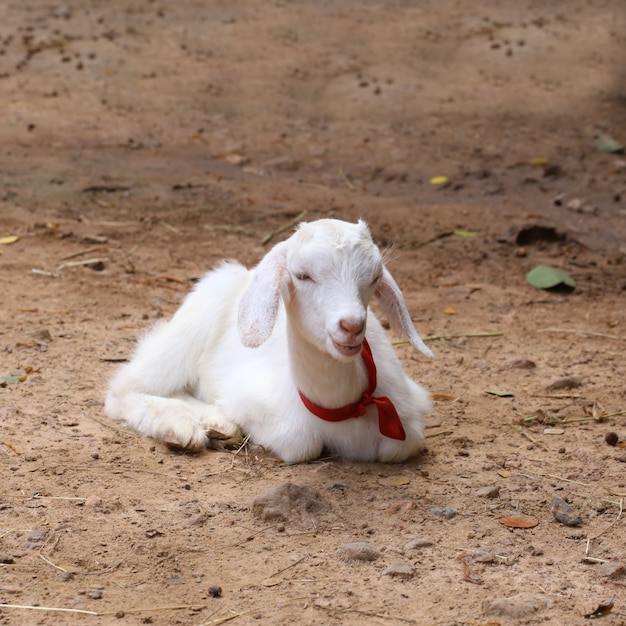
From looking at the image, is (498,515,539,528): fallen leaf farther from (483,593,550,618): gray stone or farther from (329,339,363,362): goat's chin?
(329,339,363,362): goat's chin

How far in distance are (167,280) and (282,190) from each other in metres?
1.86

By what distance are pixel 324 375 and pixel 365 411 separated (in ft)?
0.76

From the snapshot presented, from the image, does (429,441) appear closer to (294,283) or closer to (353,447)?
(353,447)

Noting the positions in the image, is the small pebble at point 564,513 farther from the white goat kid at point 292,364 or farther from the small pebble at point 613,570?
the white goat kid at point 292,364

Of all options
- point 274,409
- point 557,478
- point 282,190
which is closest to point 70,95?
point 282,190

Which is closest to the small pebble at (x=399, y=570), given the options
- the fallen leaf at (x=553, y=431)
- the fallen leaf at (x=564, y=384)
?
the fallen leaf at (x=553, y=431)

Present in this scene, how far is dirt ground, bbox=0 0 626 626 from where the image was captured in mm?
3221

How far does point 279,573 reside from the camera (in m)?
3.21

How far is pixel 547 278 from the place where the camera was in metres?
6.33

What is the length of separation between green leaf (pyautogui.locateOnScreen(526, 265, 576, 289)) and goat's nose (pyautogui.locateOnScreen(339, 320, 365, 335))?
10.1ft

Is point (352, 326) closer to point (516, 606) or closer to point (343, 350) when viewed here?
point (343, 350)

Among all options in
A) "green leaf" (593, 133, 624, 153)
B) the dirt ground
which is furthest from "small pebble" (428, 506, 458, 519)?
"green leaf" (593, 133, 624, 153)

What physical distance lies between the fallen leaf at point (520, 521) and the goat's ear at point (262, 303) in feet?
3.44

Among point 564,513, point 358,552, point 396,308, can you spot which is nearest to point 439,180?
point 396,308
